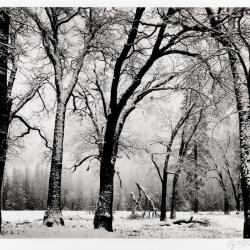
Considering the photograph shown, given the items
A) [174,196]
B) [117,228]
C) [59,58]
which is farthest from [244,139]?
[174,196]

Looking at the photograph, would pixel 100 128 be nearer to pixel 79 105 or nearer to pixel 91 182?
pixel 79 105

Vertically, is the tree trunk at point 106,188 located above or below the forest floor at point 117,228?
above

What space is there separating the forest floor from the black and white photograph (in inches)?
2.3

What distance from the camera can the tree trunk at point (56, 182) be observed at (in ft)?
33.2

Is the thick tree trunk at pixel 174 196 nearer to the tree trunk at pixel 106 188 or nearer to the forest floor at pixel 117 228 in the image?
the forest floor at pixel 117 228

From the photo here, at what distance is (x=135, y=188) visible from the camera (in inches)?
611

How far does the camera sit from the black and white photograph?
25.3 ft

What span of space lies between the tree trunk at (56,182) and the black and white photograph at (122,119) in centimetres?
3
